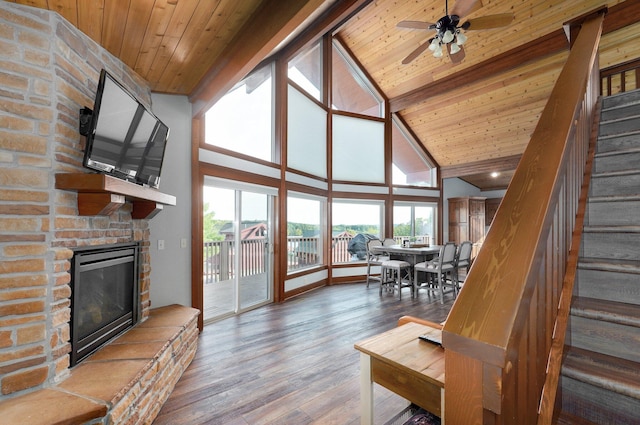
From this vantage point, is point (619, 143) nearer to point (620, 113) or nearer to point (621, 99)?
point (620, 113)

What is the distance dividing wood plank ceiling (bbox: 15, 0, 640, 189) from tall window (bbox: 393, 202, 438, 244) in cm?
115

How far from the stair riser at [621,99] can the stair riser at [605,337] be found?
193 cm

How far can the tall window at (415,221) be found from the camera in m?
7.45

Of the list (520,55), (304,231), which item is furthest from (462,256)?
(520,55)

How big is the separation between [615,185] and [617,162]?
0.74 ft

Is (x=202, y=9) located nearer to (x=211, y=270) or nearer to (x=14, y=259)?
(x=14, y=259)

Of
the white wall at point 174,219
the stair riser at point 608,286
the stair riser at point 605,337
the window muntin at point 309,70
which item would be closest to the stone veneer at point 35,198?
the white wall at point 174,219

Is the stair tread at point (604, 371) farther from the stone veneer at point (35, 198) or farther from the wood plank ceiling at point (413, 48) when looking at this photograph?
the stone veneer at point (35, 198)

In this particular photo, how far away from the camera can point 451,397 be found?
0.67 meters

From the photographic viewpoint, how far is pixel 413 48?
5.89 meters

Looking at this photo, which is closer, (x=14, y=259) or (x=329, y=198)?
(x=14, y=259)

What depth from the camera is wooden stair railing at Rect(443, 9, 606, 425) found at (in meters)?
0.62

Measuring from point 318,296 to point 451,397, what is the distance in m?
4.77

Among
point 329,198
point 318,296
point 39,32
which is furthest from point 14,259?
point 329,198
